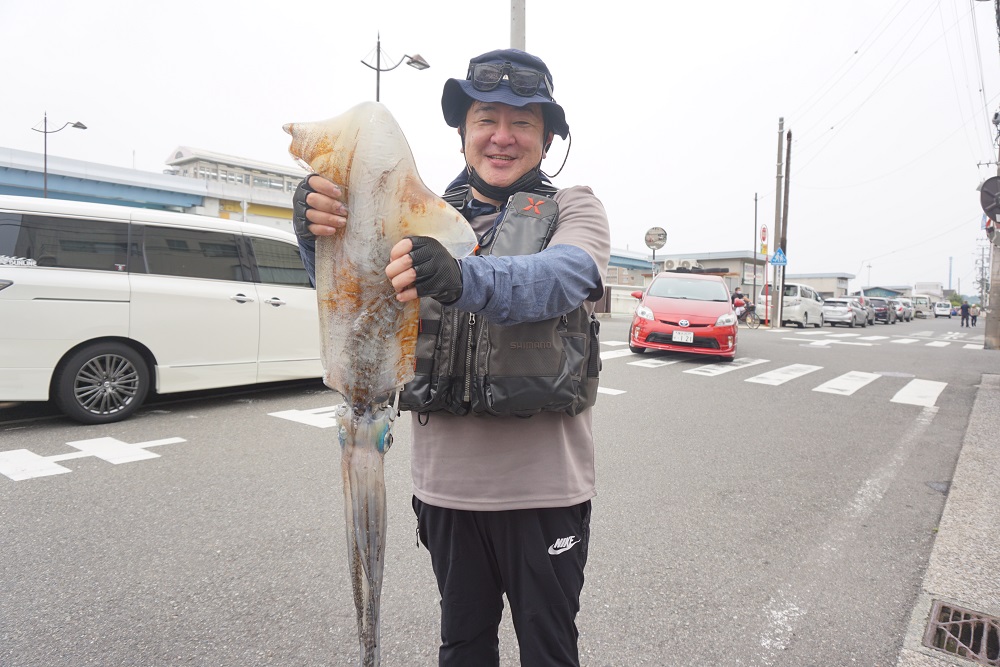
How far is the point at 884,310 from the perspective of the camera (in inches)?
1433

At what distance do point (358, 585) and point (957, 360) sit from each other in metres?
15.9

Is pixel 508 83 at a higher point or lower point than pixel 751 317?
higher

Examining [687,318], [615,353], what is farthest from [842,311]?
[687,318]

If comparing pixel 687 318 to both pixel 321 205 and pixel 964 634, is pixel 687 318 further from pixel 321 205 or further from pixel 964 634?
pixel 321 205

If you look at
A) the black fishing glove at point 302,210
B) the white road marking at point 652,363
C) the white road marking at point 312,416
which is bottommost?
the white road marking at point 312,416

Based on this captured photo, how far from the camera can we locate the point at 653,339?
10.9 metres

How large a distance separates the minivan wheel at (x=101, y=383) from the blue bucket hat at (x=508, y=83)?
519cm

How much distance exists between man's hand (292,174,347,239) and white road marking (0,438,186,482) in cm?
412

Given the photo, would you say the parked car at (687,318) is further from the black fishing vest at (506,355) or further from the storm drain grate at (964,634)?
the black fishing vest at (506,355)

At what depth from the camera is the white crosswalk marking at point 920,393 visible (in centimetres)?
766

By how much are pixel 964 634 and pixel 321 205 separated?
2.85 m

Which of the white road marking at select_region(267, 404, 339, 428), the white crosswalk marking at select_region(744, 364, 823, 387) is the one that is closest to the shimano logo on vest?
the white road marking at select_region(267, 404, 339, 428)

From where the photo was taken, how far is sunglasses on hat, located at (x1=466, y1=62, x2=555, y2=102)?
58.1 inches

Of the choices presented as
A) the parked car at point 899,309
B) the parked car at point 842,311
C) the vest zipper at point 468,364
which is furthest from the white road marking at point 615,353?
the parked car at point 899,309
